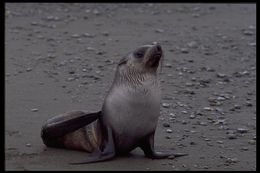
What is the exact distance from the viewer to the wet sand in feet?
18.3

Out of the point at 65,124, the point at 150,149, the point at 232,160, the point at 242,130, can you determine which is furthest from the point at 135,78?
the point at 242,130

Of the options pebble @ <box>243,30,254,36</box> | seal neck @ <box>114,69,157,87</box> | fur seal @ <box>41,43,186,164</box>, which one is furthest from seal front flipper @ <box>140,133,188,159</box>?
pebble @ <box>243,30,254,36</box>

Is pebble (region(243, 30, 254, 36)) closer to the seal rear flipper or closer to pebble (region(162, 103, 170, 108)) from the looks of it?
pebble (region(162, 103, 170, 108))

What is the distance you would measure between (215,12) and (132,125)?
289 inches

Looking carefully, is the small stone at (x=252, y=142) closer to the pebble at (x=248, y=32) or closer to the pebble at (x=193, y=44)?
the pebble at (x=193, y=44)

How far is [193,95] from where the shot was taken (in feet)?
24.8

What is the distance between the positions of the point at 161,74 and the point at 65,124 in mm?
2888

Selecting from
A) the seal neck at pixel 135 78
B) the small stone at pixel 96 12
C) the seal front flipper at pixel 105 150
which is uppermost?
the small stone at pixel 96 12

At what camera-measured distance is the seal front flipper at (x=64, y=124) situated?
5512mm

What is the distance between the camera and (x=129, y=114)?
5301mm

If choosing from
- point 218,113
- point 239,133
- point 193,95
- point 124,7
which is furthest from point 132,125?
point 124,7

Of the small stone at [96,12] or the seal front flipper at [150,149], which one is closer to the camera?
the seal front flipper at [150,149]

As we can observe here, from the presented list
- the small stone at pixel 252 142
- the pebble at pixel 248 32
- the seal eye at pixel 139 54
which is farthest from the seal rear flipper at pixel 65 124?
the pebble at pixel 248 32

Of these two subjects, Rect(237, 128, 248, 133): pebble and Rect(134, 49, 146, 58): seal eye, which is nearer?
Rect(134, 49, 146, 58): seal eye
